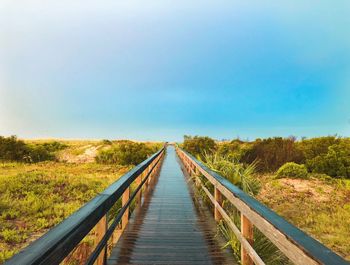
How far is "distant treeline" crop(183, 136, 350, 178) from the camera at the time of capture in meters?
19.0

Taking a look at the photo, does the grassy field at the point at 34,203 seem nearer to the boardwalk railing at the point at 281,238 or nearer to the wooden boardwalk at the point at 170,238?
the wooden boardwalk at the point at 170,238

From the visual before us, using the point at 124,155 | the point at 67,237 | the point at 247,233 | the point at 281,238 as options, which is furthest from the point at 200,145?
the point at 67,237

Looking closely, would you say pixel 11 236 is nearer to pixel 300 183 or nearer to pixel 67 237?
pixel 67 237

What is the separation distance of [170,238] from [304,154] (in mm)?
18154

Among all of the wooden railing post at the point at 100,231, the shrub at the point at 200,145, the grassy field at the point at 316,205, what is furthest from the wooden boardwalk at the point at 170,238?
the shrub at the point at 200,145

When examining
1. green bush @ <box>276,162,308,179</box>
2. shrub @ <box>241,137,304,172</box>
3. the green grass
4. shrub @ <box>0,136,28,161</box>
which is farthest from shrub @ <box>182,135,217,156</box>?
the green grass

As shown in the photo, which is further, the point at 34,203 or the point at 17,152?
the point at 17,152

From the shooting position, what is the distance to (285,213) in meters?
11.9

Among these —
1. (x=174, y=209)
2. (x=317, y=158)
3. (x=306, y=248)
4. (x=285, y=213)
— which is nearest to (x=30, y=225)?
(x=174, y=209)

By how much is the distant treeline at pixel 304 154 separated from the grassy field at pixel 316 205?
1.63 m

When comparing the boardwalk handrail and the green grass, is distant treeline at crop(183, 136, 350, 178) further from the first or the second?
the boardwalk handrail

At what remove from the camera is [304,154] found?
21.0 meters

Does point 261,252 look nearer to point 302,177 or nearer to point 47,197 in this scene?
point 47,197

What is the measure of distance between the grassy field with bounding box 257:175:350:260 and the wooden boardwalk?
168 inches
